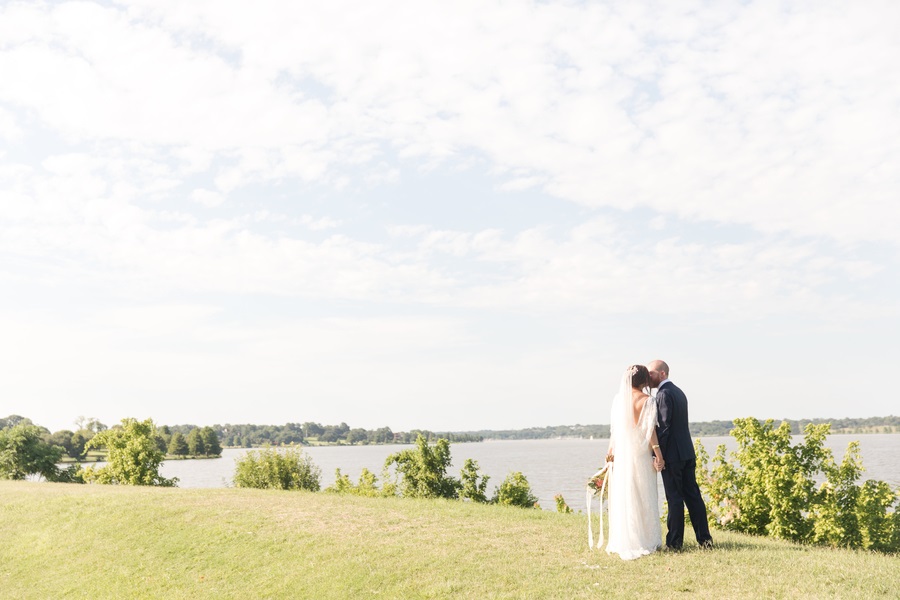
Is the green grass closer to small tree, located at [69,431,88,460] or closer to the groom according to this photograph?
the groom

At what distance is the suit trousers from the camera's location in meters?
11.1

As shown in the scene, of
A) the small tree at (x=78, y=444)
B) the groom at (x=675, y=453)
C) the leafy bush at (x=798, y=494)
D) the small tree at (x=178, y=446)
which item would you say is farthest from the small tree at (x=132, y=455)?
the small tree at (x=178, y=446)

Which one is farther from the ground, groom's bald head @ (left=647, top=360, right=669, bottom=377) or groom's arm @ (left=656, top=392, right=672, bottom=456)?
groom's bald head @ (left=647, top=360, right=669, bottom=377)

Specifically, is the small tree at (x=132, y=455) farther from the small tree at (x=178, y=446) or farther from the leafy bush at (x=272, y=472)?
the small tree at (x=178, y=446)

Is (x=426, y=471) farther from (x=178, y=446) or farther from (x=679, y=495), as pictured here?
(x=178, y=446)

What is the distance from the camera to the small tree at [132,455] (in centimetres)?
3331

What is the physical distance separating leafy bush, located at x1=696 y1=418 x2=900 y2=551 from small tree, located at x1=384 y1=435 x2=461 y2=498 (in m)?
10.4

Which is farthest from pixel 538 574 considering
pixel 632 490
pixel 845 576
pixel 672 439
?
pixel 845 576

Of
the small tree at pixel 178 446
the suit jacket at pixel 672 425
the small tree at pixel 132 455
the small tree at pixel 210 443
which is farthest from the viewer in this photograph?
the small tree at pixel 178 446

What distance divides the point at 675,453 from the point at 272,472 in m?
23.9

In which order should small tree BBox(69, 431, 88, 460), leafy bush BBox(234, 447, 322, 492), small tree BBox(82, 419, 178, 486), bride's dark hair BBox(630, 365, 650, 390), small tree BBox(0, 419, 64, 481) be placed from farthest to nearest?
small tree BBox(69, 431, 88, 460) → small tree BBox(0, 419, 64, 481) → small tree BBox(82, 419, 178, 486) → leafy bush BBox(234, 447, 322, 492) → bride's dark hair BBox(630, 365, 650, 390)

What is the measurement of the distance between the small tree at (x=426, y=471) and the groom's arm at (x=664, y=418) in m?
14.3

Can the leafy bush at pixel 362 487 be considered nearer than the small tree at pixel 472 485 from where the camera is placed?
No

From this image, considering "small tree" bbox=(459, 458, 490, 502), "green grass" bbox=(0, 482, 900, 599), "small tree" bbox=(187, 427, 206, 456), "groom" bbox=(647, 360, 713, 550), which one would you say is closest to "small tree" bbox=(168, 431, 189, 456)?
"small tree" bbox=(187, 427, 206, 456)
